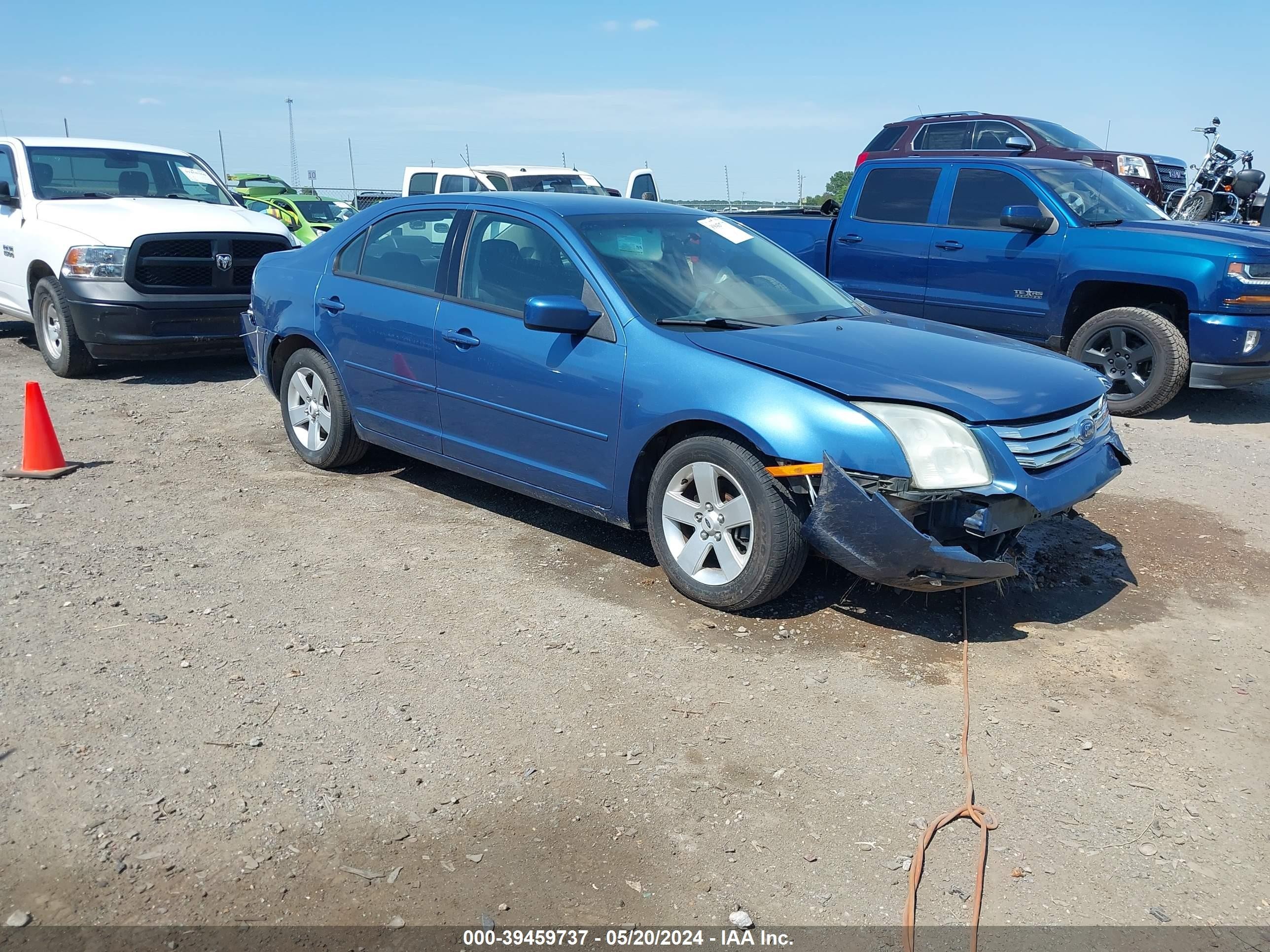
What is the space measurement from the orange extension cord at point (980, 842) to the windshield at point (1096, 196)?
611cm

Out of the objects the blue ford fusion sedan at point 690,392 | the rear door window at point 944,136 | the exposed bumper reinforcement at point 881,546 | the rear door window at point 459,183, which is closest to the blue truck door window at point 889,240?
the blue ford fusion sedan at point 690,392

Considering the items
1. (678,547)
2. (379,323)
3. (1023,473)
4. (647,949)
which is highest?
(379,323)

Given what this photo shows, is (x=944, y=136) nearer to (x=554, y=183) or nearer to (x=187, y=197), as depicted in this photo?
(x=554, y=183)

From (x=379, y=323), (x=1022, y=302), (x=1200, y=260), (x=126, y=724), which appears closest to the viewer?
(x=126, y=724)

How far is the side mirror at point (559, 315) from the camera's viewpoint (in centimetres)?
465

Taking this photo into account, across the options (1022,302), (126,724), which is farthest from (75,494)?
(1022,302)

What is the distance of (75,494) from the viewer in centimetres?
595

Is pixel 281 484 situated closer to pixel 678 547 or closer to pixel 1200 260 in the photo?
pixel 678 547

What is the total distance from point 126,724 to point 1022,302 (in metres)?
7.34

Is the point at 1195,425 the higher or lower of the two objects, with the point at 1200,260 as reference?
lower

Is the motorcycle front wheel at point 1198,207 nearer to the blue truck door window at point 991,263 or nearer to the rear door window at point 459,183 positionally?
the blue truck door window at point 991,263

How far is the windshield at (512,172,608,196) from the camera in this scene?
1549 centimetres

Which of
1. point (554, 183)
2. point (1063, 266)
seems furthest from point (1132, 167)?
point (554, 183)

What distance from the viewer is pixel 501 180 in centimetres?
1552
